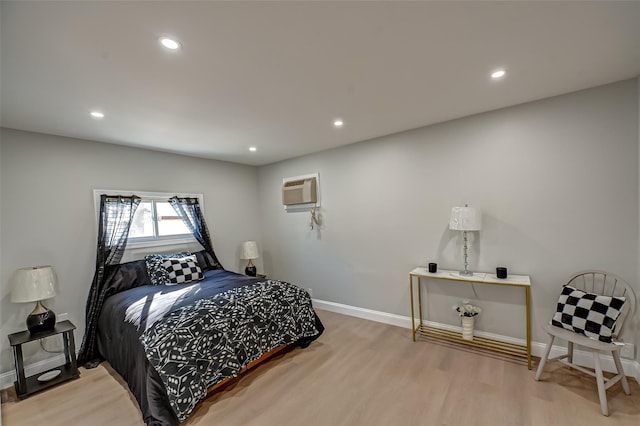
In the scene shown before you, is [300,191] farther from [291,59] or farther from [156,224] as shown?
[291,59]

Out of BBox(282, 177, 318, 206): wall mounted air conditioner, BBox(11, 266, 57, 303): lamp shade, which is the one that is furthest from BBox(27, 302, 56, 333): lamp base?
BBox(282, 177, 318, 206): wall mounted air conditioner

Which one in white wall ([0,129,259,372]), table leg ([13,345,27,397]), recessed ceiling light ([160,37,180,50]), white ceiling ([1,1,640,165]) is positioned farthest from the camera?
white wall ([0,129,259,372])

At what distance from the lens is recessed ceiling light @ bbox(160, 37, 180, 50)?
1.49m

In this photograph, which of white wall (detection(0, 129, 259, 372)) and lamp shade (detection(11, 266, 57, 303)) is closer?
lamp shade (detection(11, 266, 57, 303))

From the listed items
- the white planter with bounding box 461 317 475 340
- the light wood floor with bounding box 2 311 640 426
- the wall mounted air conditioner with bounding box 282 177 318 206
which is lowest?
the light wood floor with bounding box 2 311 640 426

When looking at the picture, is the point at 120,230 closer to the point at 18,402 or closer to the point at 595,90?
the point at 18,402

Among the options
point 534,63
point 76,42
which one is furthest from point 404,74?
point 76,42

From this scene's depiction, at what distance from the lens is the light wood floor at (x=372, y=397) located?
196 cm

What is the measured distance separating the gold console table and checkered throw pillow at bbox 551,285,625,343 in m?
0.25

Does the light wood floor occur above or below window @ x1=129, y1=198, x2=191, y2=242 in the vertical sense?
below

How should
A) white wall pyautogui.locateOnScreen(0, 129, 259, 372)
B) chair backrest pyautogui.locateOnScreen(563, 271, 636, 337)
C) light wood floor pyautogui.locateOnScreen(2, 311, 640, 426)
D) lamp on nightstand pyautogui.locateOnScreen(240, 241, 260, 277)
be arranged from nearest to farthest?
light wood floor pyautogui.locateOnScreen(2, 311, 640, 426)
chair backrest pyautogui.locateOnScreen(563, 271, 636, 337)
white wall pyautogui.locateOnScreen(0, 129, 259, 372)
lamp on nightstand pyautogui.locateOnScreen(240, 241, 260, 277)

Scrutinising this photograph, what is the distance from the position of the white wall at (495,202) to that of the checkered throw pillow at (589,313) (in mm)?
347

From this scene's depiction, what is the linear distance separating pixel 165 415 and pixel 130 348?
685 millimetres

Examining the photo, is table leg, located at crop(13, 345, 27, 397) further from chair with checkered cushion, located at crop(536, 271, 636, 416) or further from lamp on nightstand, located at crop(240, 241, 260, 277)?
chair with checkered cushion, located at crop(536, 271, 636, 416)
